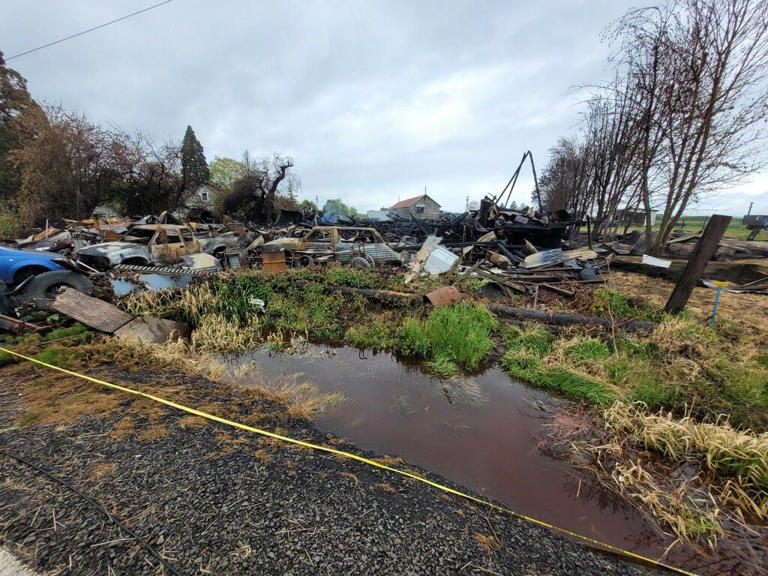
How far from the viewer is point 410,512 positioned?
83.8 inches

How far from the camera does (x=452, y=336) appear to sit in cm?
496

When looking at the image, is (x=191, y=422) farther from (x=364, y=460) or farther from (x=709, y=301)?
(x=709, y=301)

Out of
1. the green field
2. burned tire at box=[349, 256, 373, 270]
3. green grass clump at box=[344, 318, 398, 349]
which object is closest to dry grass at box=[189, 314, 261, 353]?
green grass clump at box=[344, 318, 398, 349]

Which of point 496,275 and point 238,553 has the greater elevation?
point 496,275

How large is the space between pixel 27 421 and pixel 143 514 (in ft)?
7.10

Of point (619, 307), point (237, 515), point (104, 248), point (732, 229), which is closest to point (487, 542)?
point (237, 515)

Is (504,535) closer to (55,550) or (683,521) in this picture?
(683,521)

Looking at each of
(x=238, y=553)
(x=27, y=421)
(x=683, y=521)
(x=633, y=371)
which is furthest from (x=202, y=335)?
(x=633, y=371)

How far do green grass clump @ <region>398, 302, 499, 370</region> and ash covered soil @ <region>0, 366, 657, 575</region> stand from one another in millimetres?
2465

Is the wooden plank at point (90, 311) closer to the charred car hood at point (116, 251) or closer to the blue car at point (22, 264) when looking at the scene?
the blue car at point (22, 264)

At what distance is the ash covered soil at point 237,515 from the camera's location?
173 cm

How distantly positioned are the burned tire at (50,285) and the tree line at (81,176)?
721 inches

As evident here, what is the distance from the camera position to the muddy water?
2363mm

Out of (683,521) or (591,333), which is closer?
(683,521)
